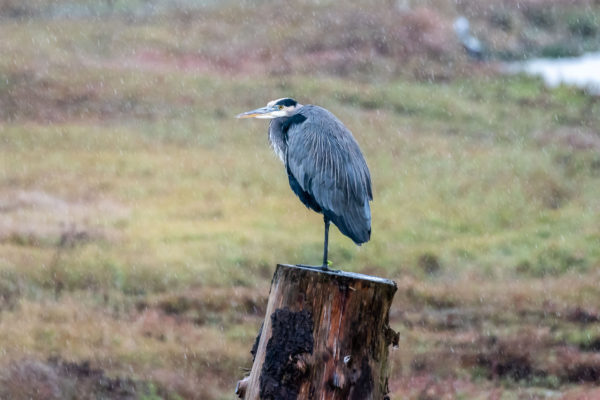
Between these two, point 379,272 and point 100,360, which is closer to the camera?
point 100,360

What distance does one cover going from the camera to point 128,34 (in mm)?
9711

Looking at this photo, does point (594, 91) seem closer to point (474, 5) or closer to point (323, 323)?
point (474, 5)

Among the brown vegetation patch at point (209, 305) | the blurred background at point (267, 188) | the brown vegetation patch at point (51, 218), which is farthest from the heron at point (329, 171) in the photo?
the brown vegetation patch at point (51, 218)

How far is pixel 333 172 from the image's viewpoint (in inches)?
134

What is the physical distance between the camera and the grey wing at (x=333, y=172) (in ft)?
11.0

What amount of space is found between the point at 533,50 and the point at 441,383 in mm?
5335

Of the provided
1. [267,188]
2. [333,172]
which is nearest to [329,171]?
[333,172]

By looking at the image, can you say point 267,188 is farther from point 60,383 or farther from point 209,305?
point 60,383

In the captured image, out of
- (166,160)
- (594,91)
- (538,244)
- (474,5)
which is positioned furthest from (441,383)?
(474,5)

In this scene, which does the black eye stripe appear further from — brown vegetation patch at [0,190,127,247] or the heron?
brown vegetation patch at [0,190,127,247]

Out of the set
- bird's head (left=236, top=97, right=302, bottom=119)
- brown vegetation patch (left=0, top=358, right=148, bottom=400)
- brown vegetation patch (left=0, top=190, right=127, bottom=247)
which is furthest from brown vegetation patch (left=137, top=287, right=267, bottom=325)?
bird's head (left=236, top=97, right=302, bottom=119)

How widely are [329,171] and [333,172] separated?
2 cm

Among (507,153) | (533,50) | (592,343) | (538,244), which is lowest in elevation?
(592,343)

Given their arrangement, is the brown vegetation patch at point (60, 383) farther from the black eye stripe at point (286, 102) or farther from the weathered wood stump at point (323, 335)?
the weathered wood stump at point (323, 335)
